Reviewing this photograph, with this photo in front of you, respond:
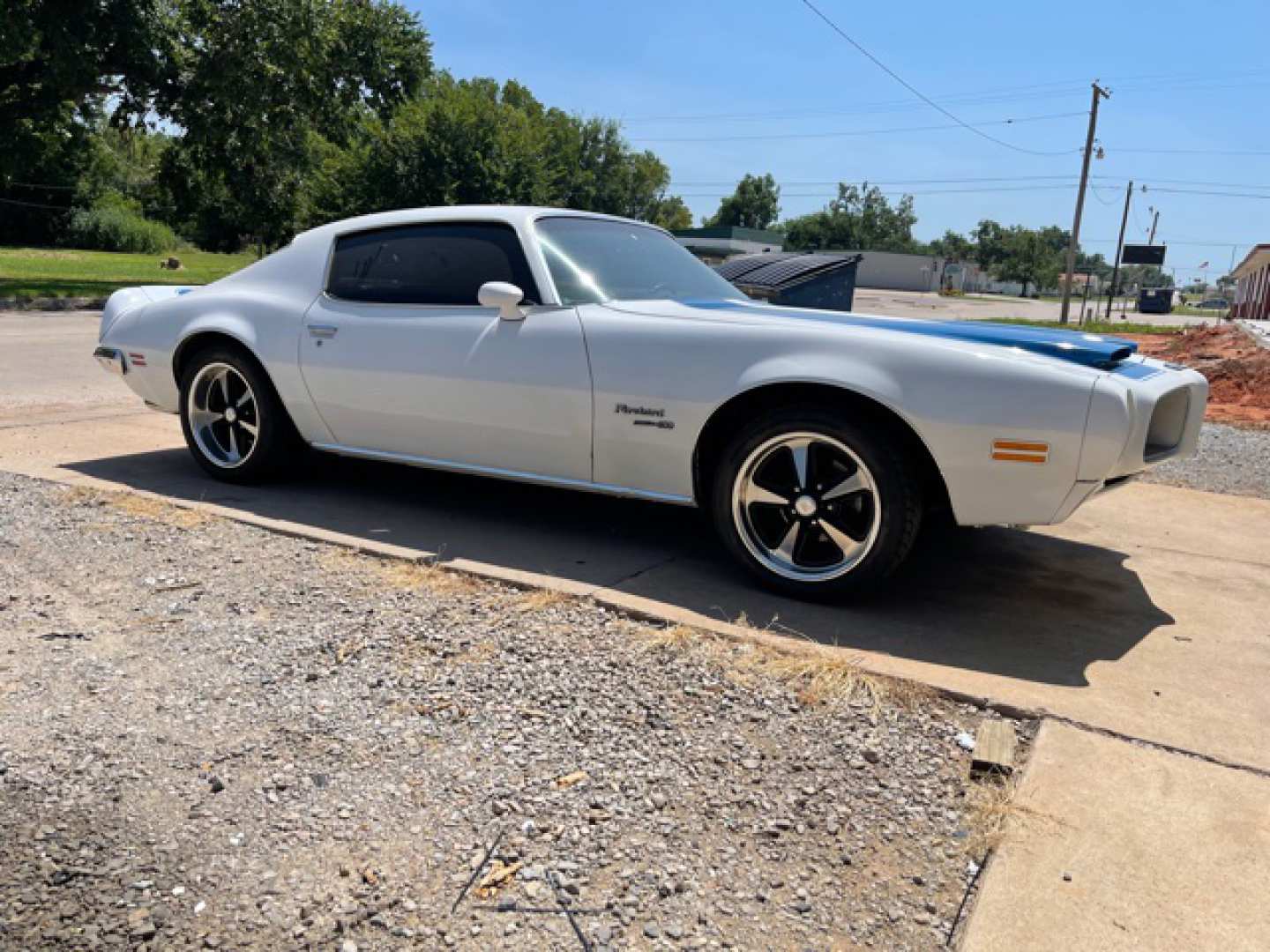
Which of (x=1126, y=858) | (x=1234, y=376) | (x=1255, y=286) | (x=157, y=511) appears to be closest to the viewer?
(x=1126, y=858)

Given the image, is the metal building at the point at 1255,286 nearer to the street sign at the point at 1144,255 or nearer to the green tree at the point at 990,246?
the street sign at the point at 1144,255

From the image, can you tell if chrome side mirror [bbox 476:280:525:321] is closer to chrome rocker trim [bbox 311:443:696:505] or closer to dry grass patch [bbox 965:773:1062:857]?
chrome rocker trim [bbox 311:443:696:505]

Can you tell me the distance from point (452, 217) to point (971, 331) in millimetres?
2331

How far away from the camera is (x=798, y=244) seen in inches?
4481

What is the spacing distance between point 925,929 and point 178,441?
5637 millimetres

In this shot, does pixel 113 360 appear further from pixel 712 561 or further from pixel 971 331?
pixel 971 331

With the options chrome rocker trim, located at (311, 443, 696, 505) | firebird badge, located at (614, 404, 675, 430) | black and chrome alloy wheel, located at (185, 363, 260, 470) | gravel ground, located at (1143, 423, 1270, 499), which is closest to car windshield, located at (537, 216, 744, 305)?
firebird badge, located at (614, 404, 675, 430)

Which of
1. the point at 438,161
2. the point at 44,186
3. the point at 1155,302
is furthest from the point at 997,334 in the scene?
the point at 1155,302

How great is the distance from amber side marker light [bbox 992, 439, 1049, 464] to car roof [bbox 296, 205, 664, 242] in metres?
2.02

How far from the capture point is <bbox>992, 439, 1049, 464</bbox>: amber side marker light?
3150mm

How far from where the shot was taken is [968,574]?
13.4 feet

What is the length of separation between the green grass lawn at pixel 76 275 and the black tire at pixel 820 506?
1905 centimetres

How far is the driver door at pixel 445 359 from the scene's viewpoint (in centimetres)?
397

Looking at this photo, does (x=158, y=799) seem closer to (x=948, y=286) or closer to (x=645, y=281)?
(x=645, y=281)
